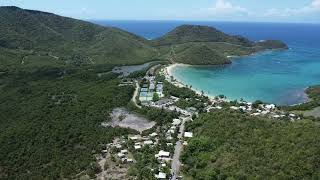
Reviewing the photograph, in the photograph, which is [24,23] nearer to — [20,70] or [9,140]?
[20,70]

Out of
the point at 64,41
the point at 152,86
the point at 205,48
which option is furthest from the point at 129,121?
the point at 64,41

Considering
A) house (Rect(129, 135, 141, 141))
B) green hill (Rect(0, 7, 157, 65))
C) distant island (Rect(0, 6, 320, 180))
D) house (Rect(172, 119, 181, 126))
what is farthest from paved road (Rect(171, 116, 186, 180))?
green hill (Rect(0, 7, 157, 65))

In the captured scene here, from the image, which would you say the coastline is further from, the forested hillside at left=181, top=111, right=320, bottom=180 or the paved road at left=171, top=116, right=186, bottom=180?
the forested hillside at left=181, top=111, right=320, bottom=180

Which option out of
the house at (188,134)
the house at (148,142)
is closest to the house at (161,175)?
the house at (148,142)

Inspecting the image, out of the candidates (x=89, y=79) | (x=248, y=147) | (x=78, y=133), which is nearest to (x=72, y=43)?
(x=89, y=79)

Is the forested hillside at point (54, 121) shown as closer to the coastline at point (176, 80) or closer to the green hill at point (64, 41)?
the coastline at point (176, 80)

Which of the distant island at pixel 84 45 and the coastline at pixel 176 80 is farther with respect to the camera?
the distant island at pixel 84 45
